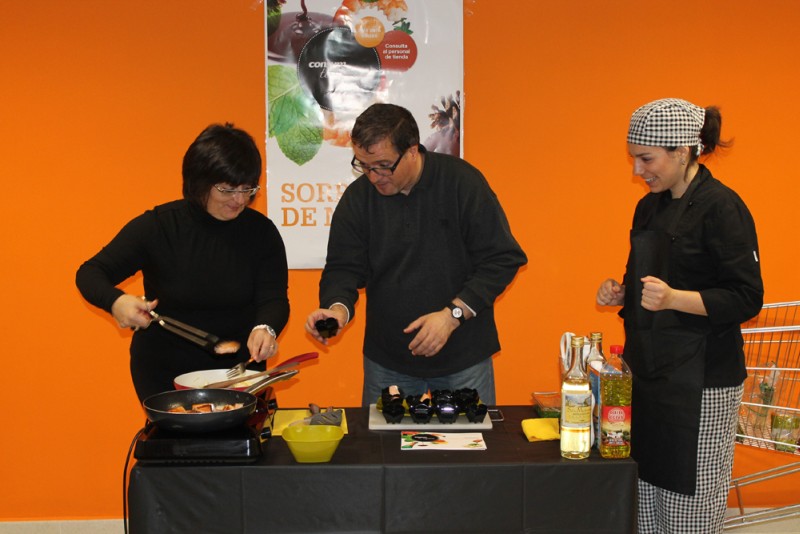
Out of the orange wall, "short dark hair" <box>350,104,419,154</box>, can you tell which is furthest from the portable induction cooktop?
the orange wall

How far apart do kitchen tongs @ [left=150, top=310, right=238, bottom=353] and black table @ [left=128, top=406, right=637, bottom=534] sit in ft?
1.23

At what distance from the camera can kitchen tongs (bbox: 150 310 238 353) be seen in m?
2.13

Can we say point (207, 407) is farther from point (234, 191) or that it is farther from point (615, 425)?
point (615, 425)

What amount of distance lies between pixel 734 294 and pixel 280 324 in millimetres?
1300

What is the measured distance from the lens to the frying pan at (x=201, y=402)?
187cm

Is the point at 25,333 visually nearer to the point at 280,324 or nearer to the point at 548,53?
the point at 280,324

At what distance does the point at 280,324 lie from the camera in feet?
7.98

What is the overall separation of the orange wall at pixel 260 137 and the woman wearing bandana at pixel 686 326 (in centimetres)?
127

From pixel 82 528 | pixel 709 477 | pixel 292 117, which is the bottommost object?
pixel 82 528

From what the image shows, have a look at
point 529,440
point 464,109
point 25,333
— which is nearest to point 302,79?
point 464,109

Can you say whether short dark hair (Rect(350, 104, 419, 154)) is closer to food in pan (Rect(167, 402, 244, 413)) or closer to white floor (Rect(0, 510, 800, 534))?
food in pan (Rect(167, 402, 244, 413))

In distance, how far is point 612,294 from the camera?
2.36 metres

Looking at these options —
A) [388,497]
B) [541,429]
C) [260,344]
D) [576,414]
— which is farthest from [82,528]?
[576,414]

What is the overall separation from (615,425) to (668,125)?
32.0 inches
